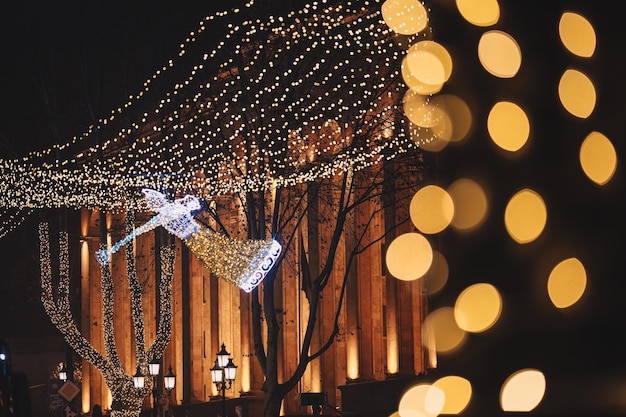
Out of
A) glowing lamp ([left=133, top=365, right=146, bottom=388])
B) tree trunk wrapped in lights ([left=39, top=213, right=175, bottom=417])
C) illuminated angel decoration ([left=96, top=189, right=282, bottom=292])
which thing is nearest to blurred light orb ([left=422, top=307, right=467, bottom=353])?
illuminated angel decoration ([left=96, top=189, right=282, bottom=292])

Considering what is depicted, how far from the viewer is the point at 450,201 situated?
1979mm

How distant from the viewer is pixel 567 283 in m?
2.04

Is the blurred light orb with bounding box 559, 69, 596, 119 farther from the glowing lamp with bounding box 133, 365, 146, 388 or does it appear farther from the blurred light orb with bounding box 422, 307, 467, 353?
the glowing lamp with bounding box 133, 365, 146, 388

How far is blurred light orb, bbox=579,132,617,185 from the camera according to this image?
83.1 inches

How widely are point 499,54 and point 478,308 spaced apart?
18.4 inches

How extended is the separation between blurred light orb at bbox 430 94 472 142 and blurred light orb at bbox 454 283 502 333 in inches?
10.8

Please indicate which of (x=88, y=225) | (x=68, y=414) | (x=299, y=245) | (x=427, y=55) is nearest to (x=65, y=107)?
(x=299, y=245)

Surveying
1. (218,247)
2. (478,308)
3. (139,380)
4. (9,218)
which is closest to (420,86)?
(478,308)

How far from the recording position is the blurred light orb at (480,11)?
2.03m

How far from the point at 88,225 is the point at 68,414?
31.0 metres

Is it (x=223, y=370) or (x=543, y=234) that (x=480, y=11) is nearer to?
(x=543, y=234)

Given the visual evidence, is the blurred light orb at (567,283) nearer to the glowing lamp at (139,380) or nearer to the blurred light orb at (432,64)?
the blurred light orb at (432,64)

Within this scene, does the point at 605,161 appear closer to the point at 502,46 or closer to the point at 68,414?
the point at 502,46

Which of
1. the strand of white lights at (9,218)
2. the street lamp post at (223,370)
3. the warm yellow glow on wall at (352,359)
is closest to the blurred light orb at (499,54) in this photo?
the street lamp post at (223,370)
